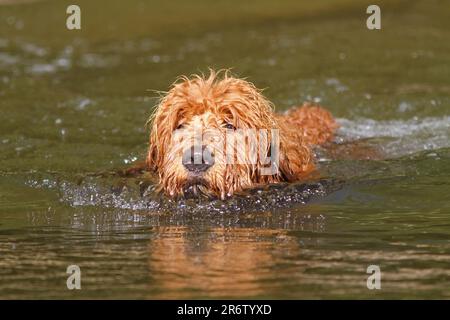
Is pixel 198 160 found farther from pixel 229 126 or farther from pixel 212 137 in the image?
pixel 229 126

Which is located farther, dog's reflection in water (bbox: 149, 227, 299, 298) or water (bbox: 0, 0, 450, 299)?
water (bbox: 0, 0, 450, 299)

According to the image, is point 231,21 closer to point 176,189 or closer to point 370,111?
point 370,111

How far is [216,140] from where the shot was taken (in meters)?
8.99

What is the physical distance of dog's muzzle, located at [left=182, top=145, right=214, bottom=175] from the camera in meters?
8.90

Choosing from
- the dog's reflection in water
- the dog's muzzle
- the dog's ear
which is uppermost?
the dog's ear

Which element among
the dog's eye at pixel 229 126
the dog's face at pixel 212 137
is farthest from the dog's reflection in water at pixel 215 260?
the dog's eye at pixel 229 126

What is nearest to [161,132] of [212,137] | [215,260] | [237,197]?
[212,137]

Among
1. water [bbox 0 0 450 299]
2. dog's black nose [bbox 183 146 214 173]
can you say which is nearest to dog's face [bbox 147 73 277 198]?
dog's black nose [bbox 183 146 214 173]

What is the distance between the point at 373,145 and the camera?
39.9ft

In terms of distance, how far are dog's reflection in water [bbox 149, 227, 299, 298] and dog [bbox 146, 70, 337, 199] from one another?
0.49m

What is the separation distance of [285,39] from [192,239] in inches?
392

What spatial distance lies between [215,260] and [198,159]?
135 centimetres

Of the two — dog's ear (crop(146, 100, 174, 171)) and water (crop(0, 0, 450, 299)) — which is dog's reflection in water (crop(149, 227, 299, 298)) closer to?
water (crop(0, 0, 450, 299))
